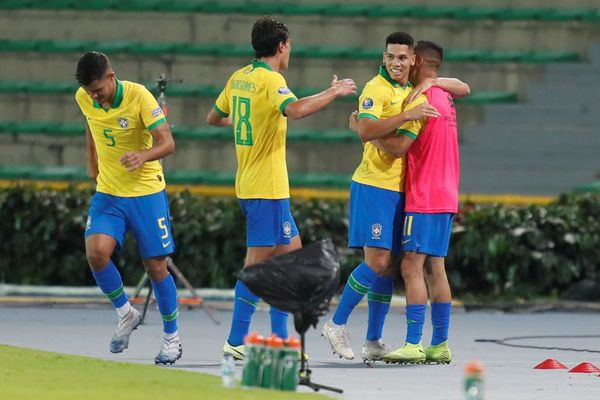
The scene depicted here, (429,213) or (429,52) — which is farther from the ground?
(429,52)

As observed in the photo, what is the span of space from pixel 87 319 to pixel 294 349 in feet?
24.3

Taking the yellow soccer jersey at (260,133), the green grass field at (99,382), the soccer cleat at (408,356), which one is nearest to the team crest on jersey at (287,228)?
the yellow soccer jersey at (260,133)

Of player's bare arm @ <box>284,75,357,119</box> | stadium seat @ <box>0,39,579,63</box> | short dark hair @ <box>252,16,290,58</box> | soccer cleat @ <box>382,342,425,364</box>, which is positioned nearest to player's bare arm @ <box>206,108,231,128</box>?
short dark hair @ <box>252,16,290,58</box>

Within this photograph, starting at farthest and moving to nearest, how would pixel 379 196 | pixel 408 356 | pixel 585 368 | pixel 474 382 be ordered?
pixel 379 196 < pixel 408 356 < pixel 585 368 < pixel 474 382

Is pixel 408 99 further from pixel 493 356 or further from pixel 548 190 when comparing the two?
pixel 548 190

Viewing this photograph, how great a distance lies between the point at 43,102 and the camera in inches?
957

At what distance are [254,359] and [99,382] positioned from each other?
1.02 meters

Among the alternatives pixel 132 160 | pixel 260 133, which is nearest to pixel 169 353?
pixel 132 160

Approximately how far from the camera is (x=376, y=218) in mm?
12758

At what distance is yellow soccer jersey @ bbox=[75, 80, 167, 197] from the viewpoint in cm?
1250

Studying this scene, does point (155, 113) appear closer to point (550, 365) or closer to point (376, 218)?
point (376, 218)

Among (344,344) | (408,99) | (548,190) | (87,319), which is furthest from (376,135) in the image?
(548,190)

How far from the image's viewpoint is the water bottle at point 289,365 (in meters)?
9.96

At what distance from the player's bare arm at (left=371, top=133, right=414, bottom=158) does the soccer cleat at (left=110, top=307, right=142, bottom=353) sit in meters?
2.15
